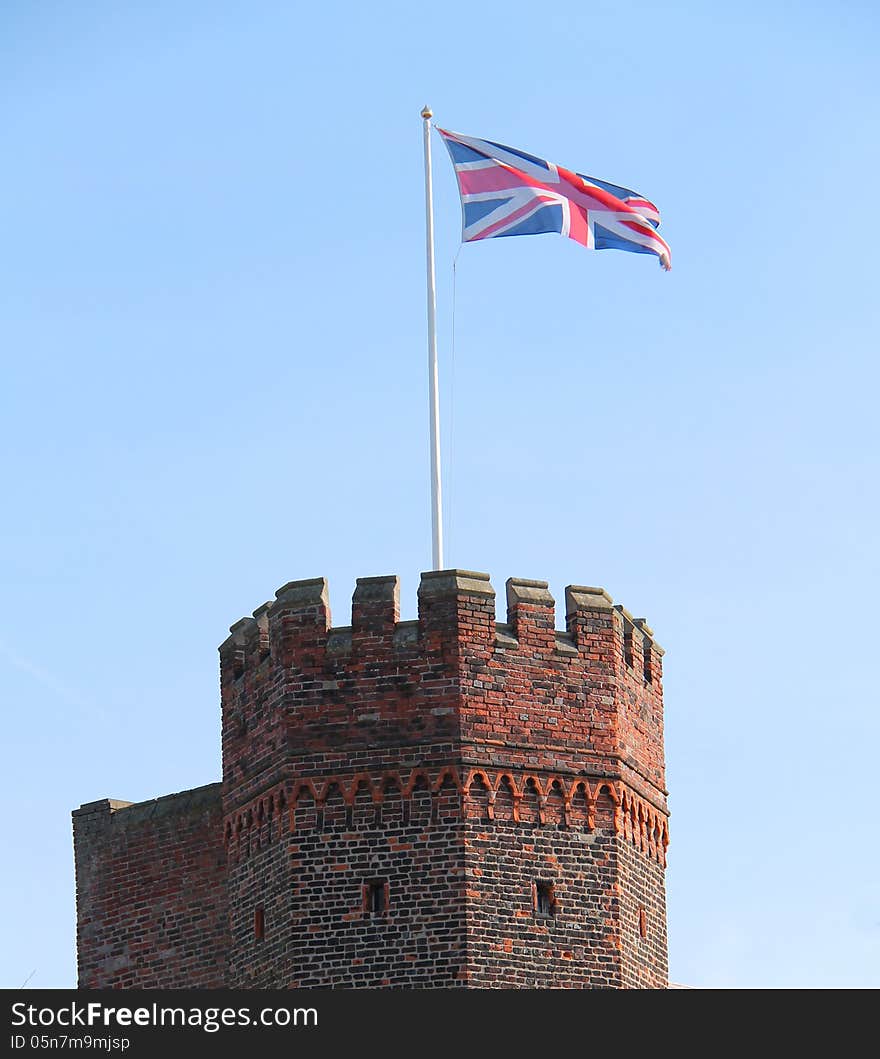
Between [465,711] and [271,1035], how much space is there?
668 centimetres

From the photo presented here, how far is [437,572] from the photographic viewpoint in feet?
105

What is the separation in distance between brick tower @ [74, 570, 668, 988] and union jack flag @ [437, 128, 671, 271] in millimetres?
5092

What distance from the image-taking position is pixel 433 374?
33.9 m

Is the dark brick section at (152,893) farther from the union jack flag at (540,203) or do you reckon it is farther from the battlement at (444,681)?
the union jack flag at (540,203)

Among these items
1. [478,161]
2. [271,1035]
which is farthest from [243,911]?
[478,161]

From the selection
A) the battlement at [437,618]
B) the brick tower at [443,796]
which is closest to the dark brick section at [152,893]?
the brick tower at [443,796]

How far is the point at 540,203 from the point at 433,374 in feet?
8.94

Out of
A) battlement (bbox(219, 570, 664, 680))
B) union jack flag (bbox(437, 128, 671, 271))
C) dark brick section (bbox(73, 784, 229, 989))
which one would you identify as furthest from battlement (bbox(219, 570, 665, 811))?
union jack flag (bbox(437, 128, 671, 271))

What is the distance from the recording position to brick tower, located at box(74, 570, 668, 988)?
101 feet

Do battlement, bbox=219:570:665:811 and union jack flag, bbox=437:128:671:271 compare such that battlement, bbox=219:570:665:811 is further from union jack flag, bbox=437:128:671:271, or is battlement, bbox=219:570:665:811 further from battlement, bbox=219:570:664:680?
union jack flag, bbox=437:128:671:271

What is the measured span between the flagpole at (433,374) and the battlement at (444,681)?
100 cm

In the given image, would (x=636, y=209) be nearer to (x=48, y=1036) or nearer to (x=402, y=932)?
(x=402, y=932)

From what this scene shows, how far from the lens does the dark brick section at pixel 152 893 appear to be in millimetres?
34500

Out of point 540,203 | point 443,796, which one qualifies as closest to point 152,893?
point 443,796
